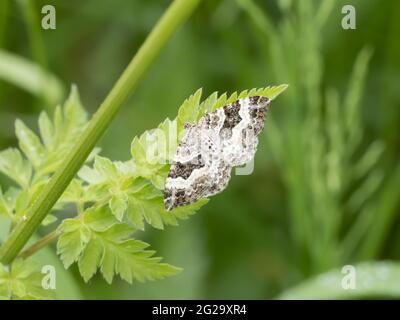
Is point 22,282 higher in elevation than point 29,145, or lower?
lower

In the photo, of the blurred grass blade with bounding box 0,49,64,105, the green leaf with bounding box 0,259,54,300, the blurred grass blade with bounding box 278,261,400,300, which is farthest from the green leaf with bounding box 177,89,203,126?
the blurred grass blade with bounding box 0,49,64,105

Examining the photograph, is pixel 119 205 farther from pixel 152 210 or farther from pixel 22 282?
pixel 22 282

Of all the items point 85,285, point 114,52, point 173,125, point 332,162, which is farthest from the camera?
point 114,52

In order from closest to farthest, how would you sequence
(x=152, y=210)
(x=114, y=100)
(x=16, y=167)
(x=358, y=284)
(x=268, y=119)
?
(x=114, y=100)
(x=152, y=210)
(x=16, y=167)
(x=358, y=284)
(x=268, y=119)

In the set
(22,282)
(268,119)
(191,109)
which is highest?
(268,119)

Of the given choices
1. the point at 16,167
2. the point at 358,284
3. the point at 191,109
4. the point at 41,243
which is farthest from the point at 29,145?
the point at 358,284

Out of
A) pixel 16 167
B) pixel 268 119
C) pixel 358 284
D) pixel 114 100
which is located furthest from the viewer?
pixel 268 119
